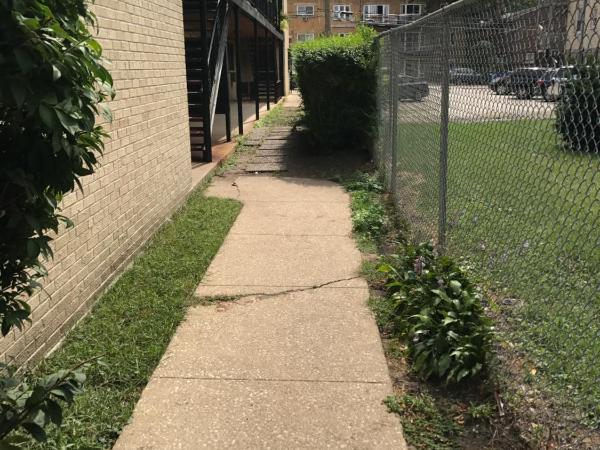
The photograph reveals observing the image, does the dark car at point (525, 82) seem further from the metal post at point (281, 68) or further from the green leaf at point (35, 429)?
the metal post at point (281, 68)

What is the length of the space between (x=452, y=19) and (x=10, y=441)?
3574mm

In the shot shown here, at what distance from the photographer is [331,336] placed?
3830 millimetres

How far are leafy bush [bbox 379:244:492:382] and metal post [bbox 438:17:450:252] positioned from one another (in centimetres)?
27

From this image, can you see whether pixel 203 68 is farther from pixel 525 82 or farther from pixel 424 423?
pixel 424 423

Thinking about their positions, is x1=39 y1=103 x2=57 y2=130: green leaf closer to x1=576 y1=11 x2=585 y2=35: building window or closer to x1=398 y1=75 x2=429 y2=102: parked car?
x1=576 y1=11 x2=585 y2=35: building window

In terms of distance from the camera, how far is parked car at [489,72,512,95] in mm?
2918

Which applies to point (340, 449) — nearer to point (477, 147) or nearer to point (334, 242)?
point (477, 147)

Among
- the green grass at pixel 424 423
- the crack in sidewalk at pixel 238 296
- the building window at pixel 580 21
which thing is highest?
the building window at pixel 580 21

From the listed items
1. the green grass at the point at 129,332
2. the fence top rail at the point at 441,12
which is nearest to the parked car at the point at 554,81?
the fence top rail at the point at 441,12

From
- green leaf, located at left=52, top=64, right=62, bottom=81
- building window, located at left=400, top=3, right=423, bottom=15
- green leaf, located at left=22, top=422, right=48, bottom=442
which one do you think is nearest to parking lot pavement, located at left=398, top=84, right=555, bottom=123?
green leaf, located at left=52, top=64, right=62, bottom=81

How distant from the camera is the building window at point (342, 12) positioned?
5750 cm

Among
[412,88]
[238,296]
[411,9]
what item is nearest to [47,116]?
[238,296]

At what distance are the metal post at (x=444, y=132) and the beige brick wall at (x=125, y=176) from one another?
2259mm

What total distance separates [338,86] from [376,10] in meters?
50.9
